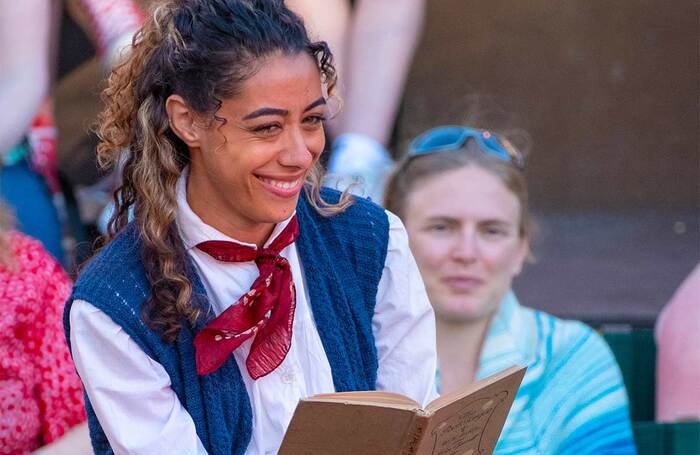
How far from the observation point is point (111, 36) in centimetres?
394

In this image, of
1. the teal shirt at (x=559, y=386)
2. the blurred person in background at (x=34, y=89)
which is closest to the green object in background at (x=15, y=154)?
the blurred person in background at (x=34, y=89)

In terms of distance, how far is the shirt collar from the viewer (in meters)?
2.01

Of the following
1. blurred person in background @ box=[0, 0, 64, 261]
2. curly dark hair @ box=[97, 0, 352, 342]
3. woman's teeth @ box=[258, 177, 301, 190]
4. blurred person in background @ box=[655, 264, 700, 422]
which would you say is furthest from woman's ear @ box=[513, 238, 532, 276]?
blurred person in background @ box=[0, 0, 64, 261]

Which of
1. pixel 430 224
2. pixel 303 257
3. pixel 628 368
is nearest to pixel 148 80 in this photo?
pixel 303 257

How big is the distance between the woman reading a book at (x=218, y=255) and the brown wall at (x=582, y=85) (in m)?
2.73

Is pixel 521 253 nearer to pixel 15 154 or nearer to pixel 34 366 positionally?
pixel 34 366

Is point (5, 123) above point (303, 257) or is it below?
above

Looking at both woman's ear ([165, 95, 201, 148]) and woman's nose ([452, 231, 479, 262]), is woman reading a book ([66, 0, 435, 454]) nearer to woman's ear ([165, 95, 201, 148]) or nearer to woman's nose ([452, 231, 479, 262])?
woman's ear ([165, 95, 201, 148])

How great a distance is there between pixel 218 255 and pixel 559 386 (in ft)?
4.05

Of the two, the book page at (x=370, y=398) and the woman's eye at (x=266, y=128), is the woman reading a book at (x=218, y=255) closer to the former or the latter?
the woman's eye at (x=266, y=128)

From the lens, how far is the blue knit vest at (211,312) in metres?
1.95

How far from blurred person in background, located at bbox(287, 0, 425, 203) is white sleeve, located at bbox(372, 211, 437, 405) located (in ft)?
5.61

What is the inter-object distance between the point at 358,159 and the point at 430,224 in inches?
30.7

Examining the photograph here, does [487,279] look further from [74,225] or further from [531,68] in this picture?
[531,68]
